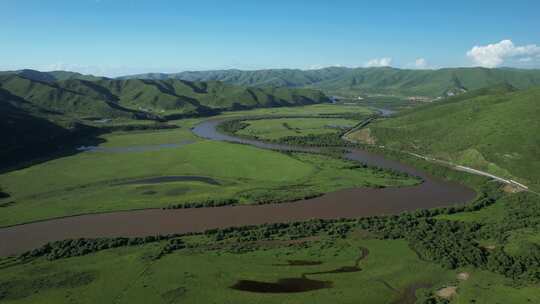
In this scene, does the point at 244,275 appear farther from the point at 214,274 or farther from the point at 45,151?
the point at 45,151

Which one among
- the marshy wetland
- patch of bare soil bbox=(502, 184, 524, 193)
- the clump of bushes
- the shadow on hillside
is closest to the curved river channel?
the marshy wetland

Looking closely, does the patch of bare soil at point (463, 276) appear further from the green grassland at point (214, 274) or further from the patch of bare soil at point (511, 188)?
the patch of bare soil at point (511, 188)

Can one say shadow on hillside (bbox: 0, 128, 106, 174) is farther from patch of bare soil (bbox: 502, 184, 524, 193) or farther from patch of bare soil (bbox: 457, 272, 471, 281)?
patch of bare soil (bbox: 502, 184, 524, 193)

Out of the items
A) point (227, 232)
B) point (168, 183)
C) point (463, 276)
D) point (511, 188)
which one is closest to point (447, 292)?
point (463, 276)

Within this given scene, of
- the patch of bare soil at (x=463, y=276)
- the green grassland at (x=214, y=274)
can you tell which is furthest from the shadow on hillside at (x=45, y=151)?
the patch of bare soil at (x=463, y=276)

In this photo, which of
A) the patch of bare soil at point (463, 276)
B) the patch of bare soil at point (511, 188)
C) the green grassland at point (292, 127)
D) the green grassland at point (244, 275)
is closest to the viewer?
the green grassland at point (244, 275)

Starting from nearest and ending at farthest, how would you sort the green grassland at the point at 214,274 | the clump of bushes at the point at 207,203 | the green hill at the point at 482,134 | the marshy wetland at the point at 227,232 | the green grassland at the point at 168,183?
the green grassland at the point at 214,274, the marshy wetland at the point at 227,232, the clump of bushes at the point at 207,203, the green grassland at the point at 168,183, the green hill at the point at 482,134
